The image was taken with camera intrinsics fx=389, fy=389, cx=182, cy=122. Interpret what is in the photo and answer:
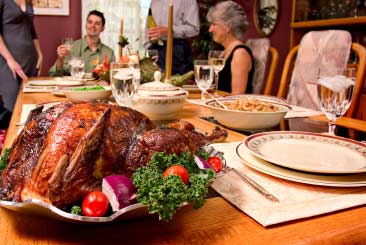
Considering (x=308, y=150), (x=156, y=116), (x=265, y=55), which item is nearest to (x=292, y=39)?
(x=265, y=55)

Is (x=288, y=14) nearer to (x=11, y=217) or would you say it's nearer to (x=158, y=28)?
(x=158, y=28)

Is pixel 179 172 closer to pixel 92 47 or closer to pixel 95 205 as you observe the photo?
pixel 95 205

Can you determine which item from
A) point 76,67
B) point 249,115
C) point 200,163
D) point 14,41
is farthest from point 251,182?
point 14,41

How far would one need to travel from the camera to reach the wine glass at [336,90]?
964mm

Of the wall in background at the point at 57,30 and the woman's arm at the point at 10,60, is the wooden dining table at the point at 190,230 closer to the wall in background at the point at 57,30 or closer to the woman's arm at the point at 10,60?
the woman's arm at the point at 10,60

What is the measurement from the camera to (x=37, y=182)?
479mm

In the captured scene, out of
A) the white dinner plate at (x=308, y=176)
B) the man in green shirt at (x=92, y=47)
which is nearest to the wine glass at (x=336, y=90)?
the white dinner plate at (x=308, y=176)

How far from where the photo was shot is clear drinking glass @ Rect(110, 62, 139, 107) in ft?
3.59

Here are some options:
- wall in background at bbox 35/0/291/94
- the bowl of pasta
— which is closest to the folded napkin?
the bowl of pasta

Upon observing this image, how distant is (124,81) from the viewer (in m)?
1.09

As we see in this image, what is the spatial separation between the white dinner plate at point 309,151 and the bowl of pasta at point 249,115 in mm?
191

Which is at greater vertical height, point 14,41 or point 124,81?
point 14,41

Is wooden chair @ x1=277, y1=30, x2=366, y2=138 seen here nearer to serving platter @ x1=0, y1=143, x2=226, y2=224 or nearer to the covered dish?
the covered dish

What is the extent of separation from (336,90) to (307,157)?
0.98ft
